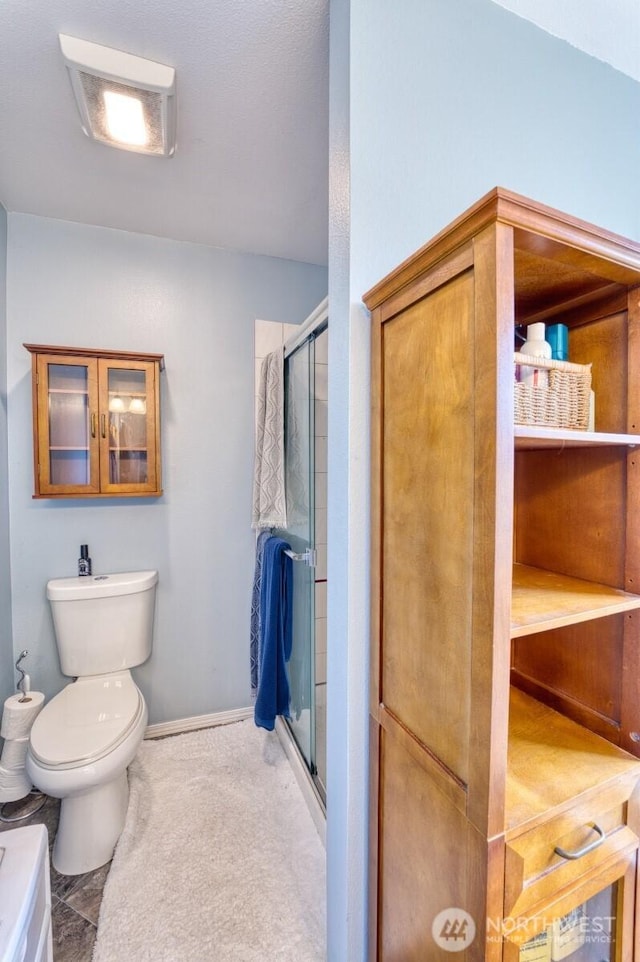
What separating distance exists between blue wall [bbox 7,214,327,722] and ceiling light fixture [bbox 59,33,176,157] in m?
0.67

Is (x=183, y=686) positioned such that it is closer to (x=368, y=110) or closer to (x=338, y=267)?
(x=338, y=267)

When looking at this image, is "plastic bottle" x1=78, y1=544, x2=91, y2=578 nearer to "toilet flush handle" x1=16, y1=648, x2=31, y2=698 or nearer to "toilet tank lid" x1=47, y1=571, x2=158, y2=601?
"toilet tank lid" x1=47, y1=571, x2=158, y2=601

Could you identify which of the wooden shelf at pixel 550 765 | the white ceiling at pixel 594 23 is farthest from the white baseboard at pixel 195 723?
the white ceiling at pixel 594 23

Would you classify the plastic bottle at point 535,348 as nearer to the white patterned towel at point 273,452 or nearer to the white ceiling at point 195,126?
the white ceiling at point 195,126

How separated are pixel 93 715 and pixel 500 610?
1602 millimetres

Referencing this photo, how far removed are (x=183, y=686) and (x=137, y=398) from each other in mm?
1426

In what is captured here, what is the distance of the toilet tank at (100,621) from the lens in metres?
1.79

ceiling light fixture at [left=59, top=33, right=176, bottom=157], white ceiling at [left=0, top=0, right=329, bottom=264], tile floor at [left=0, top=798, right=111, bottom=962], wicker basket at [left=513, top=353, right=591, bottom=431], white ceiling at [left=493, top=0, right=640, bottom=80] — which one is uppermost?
white ceiling at [left=493, top=0, right=640, bottom=80]

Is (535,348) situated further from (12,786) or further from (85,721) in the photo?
(12,786)

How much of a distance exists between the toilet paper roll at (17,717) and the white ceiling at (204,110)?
2.04 metres

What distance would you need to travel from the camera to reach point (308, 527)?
168 cm

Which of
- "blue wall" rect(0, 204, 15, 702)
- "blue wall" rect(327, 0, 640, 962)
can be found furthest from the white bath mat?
"blue wall" rect(0, 204, 15, 702)

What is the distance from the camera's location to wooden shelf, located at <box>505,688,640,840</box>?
0.68m

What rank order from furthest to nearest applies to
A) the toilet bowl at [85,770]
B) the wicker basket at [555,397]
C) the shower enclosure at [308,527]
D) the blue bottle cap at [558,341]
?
the shower enclosure at [308,527] → the toilet bowl at [85,770] → the blue bottle cap at [558,341] → the wicker basket at [555,397]
